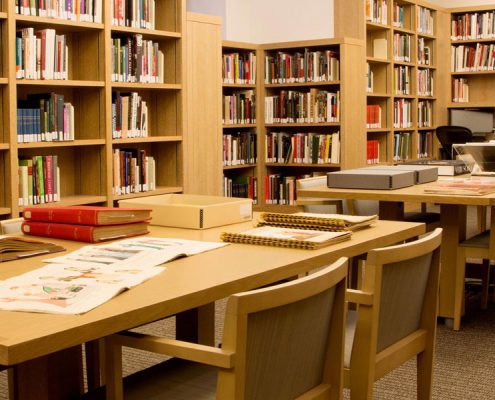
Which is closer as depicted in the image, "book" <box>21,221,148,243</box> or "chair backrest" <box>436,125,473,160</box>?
"book" <box>21,221,148,243</box>

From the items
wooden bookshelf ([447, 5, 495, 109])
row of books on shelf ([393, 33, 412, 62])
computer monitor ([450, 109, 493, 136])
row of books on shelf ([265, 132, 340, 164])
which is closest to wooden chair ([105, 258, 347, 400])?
row of books on shelf ([265, 132, 340, 164])

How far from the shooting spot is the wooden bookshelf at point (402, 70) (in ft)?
25.3

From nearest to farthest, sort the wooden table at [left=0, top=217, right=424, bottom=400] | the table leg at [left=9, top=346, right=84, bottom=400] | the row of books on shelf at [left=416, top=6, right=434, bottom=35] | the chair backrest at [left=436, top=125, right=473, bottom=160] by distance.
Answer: the wooden table at [left=0, top=217, right=424, bottom=400] < the table leg at [left=9, top=346, right=84, bottom=400] < the chair backrest at [left=436, top=125, right=473, bottom=160] < the row of books on shelf at [left=416, top=6, right=434, bottom=35]

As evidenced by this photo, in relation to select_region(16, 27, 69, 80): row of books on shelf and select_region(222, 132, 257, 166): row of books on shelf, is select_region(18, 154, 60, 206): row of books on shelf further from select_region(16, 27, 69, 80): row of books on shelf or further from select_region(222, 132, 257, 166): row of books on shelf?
select_region(222, 132, 257, 166): row of books on shelf

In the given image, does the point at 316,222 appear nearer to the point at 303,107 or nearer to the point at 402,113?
the point at 303,107

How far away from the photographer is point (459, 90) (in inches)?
375

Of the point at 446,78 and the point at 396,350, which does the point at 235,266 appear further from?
the point at 446,78

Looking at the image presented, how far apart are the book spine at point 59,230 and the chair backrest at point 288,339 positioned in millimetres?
777

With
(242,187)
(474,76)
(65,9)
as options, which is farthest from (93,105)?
(474,76)

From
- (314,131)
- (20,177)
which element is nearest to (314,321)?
(20,177)

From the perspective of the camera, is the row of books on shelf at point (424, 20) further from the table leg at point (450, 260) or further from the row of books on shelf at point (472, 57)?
the table leg at point (450, 260)

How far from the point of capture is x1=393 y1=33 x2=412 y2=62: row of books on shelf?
8.34 meters

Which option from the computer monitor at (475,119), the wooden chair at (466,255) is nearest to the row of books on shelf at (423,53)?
the computer monitor at (475,119)

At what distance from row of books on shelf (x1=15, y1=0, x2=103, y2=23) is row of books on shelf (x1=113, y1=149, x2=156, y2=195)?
865 mm
